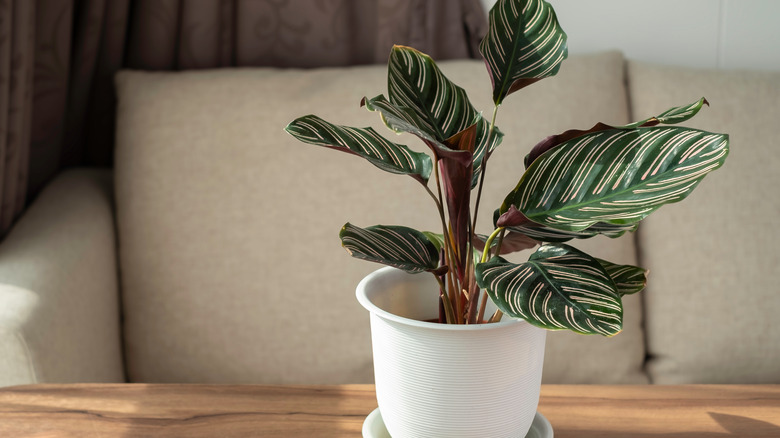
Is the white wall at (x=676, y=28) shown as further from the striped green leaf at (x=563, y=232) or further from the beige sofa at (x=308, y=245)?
the striped green leaf at (x=563, y=232)

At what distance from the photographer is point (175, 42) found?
4.89 feet

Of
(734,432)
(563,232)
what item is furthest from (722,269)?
(563,232)

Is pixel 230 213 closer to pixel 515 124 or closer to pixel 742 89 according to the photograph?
pixel 515 124

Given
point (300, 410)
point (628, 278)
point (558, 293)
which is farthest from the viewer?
point (300, 410)

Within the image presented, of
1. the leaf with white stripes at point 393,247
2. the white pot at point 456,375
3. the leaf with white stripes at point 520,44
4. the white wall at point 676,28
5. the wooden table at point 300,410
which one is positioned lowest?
the wooden table at point 300,410

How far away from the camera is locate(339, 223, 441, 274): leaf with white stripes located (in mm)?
540

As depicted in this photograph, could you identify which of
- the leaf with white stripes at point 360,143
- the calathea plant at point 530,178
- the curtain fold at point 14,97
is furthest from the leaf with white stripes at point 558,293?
the curtain fold at point 14,97

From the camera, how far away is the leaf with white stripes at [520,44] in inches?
22.2

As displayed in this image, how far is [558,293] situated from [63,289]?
84 cm

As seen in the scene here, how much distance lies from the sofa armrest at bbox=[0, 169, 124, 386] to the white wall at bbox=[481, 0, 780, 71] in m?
0.99

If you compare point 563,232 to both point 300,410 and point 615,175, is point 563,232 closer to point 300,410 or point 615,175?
point 615,175

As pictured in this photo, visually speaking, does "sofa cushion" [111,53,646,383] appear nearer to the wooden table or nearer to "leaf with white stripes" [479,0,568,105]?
the wooden table

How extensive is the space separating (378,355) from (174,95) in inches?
35.5

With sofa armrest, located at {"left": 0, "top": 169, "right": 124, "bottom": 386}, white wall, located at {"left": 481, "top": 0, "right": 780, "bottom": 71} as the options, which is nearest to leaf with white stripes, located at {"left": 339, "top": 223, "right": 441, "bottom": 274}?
sofa armrest, located at {"left": 0, "top": 169, "right": 124, "bottom": 386}
